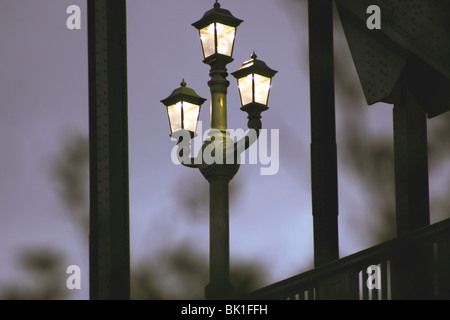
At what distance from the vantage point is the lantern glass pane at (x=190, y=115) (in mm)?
11180

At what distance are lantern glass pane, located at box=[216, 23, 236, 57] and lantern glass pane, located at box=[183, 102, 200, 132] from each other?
85 cm

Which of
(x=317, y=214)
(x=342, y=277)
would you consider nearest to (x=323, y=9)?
(x=317, y=214)

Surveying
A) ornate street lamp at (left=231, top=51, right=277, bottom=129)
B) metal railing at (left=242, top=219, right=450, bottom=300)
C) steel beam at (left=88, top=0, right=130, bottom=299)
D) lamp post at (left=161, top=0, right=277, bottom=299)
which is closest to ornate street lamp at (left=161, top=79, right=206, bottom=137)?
lamp post at (left=161, top=0, right=277, bottom=299)

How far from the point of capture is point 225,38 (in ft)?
36.1

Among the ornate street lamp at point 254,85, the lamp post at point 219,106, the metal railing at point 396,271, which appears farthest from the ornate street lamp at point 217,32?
the metal railing at point 396,271

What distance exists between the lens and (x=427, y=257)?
721cm

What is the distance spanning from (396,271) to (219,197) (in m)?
3.37

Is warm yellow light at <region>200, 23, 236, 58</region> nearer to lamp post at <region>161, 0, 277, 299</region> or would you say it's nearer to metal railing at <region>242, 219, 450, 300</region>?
lamp post at <region>161, 0, 277, 299</region>

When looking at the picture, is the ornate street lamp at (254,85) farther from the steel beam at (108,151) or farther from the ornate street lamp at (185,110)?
the steel beam at (108,151)

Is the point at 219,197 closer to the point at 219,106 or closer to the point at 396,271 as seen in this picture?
the point at 219,106

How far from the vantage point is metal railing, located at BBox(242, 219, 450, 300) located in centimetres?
710

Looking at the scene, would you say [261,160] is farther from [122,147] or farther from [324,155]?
[122,147]
